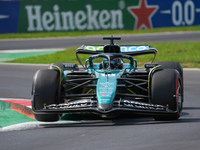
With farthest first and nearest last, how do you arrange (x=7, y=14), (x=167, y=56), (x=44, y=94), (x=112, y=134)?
(x=7, y=14)
(x=167, y=56)
(x=44, y=94)
(x=112, y=134)

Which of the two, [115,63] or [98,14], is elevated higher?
[98,14]

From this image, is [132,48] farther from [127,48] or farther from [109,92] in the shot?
[109,92]

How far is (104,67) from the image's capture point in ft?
32.7

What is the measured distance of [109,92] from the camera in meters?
8.43

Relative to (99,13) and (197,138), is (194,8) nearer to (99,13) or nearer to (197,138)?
(99,13)

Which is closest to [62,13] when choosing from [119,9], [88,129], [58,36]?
[58,36]

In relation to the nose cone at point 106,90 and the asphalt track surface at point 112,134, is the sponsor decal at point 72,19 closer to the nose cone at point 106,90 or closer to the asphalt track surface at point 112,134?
the asphalt track surface at point 112,134

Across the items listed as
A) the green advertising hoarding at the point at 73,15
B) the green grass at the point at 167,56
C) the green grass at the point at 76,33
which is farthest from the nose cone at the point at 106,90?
the green advertising hoarding at the point at 73,15

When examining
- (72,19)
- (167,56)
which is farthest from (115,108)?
(72,19)

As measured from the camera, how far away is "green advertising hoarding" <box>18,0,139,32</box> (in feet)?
98.6

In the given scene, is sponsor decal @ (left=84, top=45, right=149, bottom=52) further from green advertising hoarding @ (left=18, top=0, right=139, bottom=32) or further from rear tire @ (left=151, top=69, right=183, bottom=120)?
green advertising hoarding @ (left=18, top=0, right=139, bottom=32)

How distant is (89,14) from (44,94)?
21.8 metres

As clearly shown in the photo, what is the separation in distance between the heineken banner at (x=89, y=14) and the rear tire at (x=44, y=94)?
2140 cm

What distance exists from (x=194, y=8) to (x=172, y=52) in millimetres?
11056
